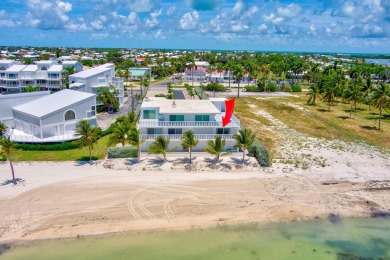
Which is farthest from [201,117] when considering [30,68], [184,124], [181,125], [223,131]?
[30,68]

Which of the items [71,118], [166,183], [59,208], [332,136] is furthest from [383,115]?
[59,208]

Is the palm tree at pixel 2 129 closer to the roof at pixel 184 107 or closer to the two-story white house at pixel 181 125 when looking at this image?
the two-story white house at pixel 181 125

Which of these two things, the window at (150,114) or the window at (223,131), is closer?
the window at (223,131)

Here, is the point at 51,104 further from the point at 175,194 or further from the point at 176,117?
the point at 175,194

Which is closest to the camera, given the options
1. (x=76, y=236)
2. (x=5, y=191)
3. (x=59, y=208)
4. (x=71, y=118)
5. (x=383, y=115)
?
(x=76, y=236)

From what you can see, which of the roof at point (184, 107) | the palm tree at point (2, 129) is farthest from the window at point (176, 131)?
the palm tree at point (2, 129)

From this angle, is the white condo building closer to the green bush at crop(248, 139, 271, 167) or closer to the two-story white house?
the two-story white house

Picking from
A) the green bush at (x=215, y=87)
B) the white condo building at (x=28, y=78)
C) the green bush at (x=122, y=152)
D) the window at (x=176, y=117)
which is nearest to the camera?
the green bush at (x=122, y=152)

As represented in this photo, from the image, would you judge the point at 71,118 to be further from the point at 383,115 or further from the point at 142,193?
the point at 383,115
